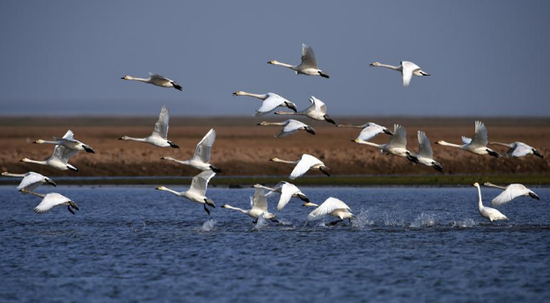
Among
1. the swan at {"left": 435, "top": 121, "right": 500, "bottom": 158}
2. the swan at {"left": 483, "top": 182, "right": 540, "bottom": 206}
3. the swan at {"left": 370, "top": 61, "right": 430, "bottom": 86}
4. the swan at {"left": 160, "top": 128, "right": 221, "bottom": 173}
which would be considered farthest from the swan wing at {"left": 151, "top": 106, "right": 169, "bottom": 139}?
the swan at {"left": 483, "top": 182, "right": 540, "bottom": 206}

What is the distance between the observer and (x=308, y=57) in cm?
2417

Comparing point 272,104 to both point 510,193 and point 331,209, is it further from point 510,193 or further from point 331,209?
point 510,193

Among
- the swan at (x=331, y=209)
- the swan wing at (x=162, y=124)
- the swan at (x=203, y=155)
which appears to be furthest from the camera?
the swan at (x=331, y=209)

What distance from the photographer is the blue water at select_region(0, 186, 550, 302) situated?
18578 millimetres

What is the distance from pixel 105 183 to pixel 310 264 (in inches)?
1105

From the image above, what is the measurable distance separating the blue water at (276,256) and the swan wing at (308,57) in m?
4.32

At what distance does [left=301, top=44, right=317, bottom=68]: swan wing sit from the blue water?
4.32 m

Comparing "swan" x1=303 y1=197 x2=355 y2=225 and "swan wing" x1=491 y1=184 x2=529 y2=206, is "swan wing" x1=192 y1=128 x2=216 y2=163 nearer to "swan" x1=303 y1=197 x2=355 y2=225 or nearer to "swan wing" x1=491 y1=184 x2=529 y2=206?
"swan" x1=303 y1=197 x2=355 y2=225

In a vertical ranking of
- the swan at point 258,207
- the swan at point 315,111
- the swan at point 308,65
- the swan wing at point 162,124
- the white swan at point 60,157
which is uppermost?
the swan at point 308,65

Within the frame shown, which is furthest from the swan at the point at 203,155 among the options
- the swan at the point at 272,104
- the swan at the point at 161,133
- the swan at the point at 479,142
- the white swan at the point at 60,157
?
the swan at the point at 479,142

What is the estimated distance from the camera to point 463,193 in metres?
41.4

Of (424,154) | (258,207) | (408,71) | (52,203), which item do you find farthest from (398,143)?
(52,203)

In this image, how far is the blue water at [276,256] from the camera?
18578 mm

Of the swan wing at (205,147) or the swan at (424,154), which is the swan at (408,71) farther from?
the swan wing at (205,147)
